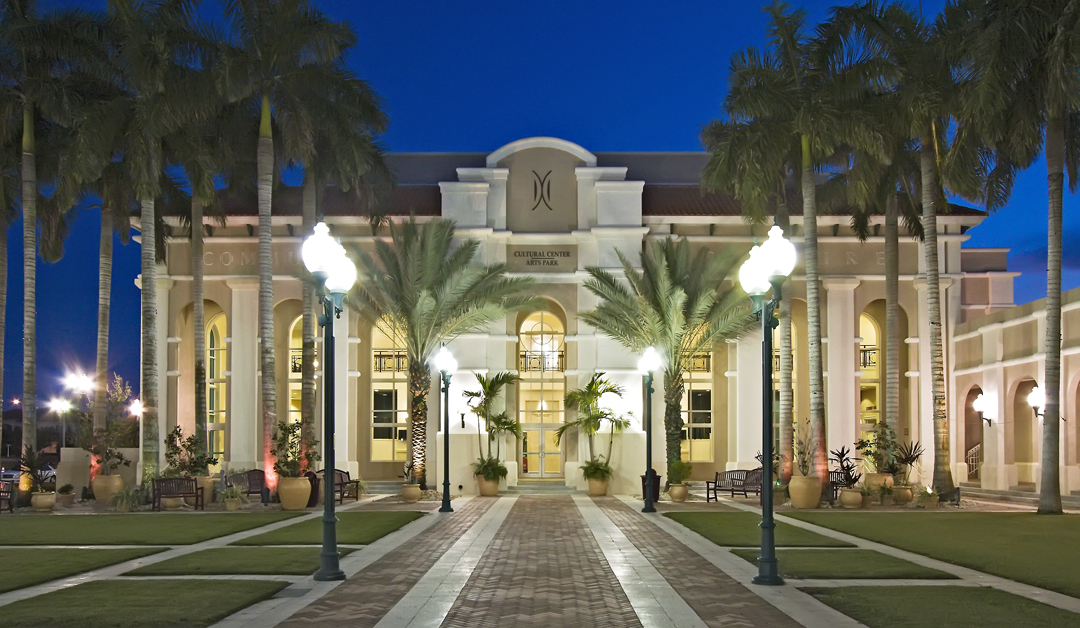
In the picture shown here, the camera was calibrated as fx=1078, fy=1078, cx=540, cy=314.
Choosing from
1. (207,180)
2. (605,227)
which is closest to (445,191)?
(605,227)

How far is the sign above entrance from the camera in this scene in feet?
132

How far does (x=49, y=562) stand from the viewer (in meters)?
16.0

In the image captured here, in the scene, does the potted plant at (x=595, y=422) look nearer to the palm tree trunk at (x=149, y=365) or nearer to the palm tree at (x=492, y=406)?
the palm tree at (x=492, y=406)

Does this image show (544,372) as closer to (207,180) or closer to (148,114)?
(207,180)

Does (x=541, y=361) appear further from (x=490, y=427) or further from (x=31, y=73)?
(x=31, y=73)

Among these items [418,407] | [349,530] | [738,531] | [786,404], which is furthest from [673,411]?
[349,530]

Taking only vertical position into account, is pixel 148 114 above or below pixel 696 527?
above

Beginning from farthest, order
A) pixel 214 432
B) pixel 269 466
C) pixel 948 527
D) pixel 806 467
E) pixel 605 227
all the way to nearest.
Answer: pixel 214 432 → pixel 605 227 → pixel 806 467 → pixel 269 466 → pixel 948 527

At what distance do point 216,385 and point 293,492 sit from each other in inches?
643

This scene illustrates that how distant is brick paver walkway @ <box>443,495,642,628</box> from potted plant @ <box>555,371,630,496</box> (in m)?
14.1

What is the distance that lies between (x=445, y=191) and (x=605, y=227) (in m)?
6.13

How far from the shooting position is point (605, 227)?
39.4 metres

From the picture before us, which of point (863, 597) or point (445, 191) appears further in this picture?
point (445, 191)

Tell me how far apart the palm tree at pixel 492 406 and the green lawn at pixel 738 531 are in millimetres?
11194
